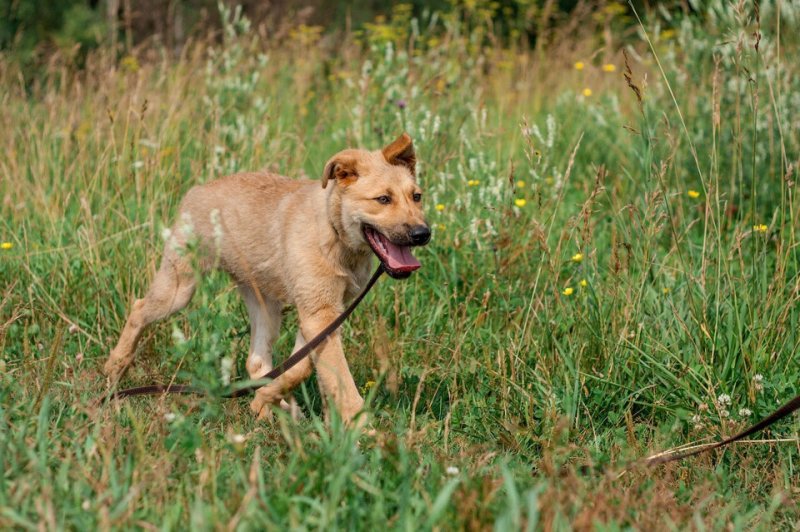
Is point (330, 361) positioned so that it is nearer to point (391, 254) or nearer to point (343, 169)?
point (391, 254)

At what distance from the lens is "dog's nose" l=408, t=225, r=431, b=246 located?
3.71 meters

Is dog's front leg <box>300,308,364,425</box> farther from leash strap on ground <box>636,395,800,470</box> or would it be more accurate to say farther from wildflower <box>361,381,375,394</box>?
leash strap on ground <box>636,395,800,470</box>

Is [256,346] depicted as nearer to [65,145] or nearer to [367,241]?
[367,241]

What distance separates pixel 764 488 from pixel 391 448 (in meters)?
1.48

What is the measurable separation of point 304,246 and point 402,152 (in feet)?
2.00

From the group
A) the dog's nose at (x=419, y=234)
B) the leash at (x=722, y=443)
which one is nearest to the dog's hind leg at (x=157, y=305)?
the dog's nose at (x=419, y=234)

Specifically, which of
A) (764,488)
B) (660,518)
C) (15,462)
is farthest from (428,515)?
(764,488)

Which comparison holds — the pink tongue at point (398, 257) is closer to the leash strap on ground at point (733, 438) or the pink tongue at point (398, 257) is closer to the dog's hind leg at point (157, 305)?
the dog's hind leg at point (157, 305)

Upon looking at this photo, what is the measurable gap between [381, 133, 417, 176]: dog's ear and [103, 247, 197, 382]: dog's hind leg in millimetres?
1054

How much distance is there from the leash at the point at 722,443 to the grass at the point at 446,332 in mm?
79

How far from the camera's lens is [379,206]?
387cm

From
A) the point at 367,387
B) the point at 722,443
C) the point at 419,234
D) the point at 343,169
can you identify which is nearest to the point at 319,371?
the point at 367,387

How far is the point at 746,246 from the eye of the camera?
512 centimetres

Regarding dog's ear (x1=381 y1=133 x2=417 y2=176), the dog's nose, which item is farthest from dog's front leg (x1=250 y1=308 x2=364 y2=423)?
dog's ear (x1=381 y1=133 x2=417 y2=176)
